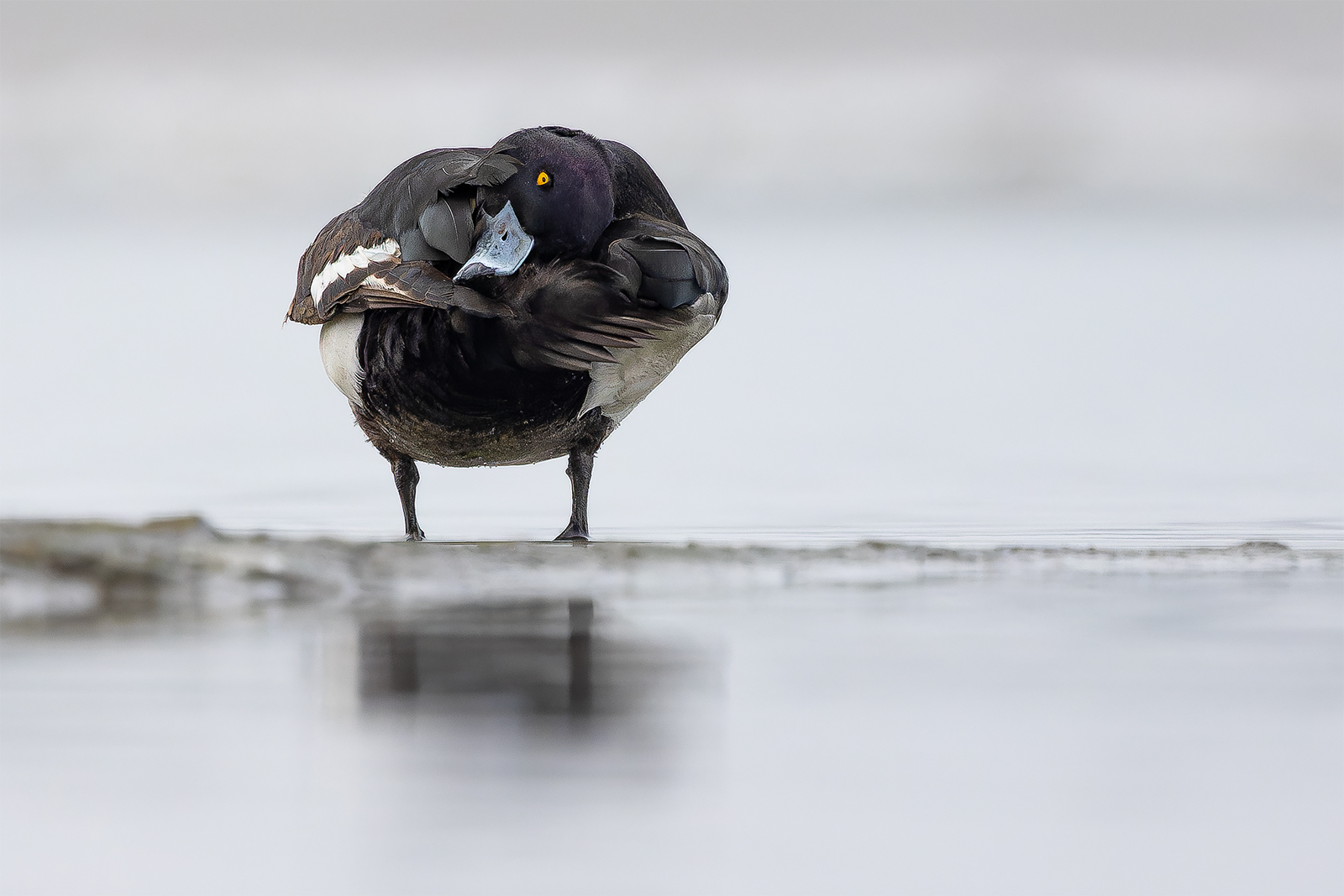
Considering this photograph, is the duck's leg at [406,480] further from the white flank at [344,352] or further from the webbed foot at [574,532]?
the webbed foot at [574,532]

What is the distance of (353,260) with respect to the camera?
369 cm

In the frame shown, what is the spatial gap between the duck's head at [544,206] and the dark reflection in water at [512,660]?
108 centimetres

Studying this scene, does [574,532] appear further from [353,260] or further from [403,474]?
[353,260]

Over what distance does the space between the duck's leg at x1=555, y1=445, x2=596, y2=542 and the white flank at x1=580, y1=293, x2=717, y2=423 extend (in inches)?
6.6

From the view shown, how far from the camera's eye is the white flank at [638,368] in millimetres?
3469

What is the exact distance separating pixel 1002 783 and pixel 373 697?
0.78 m

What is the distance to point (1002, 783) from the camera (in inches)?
64.9

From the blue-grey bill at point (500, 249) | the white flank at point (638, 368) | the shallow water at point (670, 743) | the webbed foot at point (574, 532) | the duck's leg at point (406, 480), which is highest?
the blue-grey bill at point (500, 249)

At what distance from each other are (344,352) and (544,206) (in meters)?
0.80

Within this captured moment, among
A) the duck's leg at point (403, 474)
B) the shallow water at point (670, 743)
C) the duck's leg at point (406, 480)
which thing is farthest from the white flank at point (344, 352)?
the shallow water at point (670, 743)

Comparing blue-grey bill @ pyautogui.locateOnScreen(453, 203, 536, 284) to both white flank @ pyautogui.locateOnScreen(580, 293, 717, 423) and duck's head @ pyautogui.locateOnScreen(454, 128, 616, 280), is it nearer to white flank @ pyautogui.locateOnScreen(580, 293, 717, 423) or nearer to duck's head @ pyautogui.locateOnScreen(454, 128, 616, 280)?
duck's head @ pyautogui.locateOnScreen(454, 128, 616, 280)

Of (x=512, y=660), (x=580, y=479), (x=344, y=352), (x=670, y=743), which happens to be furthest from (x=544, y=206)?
(x=670, y=743)

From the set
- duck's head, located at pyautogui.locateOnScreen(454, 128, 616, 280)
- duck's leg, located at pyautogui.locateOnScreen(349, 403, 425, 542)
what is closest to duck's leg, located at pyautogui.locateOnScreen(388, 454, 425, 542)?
duck's leg, located at pyautogui.locateOnScreen(349, 403, 425, 542)

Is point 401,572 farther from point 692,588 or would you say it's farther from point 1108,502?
point 1108,502
